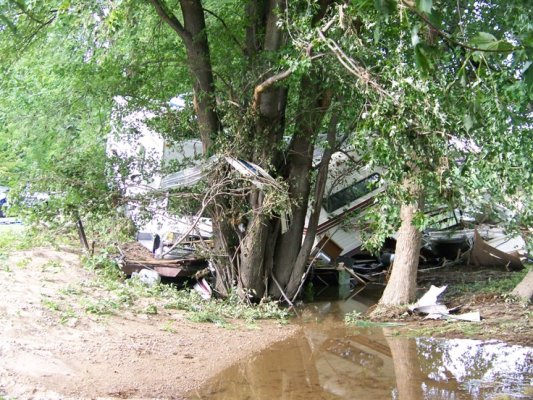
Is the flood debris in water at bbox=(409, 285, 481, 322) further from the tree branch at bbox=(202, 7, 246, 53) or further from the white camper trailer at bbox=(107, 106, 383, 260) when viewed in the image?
the tree branch at bbox=(202, 7, 246, 53)

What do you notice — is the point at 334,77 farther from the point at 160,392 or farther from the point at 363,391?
the point at 160,392

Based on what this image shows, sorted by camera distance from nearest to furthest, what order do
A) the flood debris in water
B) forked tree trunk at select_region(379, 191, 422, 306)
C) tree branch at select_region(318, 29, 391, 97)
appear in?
tree branch at select_region(318, 29, 391, 97)
the flood debris in water
forked tree trunk at select_region(379, 191, 422, 306)

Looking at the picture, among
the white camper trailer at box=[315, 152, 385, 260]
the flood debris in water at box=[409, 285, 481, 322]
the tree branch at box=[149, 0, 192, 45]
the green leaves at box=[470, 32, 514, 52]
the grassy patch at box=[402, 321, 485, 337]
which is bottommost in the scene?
the grassy patch at box=[402, 321, 485, 337]

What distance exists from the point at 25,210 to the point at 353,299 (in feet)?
23.6

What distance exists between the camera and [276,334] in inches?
383

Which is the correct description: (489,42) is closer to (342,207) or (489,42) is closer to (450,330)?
(450,330)

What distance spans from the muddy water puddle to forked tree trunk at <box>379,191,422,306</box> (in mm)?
1422

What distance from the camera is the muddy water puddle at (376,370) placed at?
22.0 feet

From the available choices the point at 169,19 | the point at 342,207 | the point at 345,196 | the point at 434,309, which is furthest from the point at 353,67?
the point at 342,207

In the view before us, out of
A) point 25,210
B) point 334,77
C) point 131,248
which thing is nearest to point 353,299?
point 131,248

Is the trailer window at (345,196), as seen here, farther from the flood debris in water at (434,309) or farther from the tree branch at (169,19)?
the tree branch at (169,19)

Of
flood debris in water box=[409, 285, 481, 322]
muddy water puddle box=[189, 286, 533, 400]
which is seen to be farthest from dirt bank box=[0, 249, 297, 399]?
flood debris in water box=[409, 285, 481, 322]

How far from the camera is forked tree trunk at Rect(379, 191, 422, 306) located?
11.4 metres

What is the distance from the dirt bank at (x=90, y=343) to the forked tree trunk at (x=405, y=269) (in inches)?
93.6
